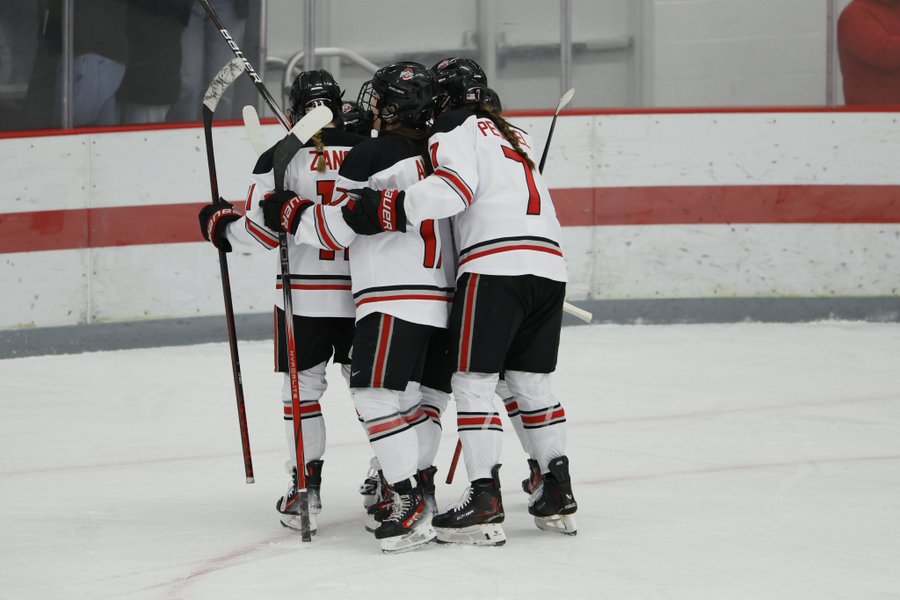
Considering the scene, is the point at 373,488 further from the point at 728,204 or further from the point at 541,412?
the point at 728,204

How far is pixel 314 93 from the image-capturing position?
3008 mm

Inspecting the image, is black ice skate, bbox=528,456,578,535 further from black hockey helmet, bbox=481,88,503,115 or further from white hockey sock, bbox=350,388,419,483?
black hockey helmet, bbox=481,88,503,115

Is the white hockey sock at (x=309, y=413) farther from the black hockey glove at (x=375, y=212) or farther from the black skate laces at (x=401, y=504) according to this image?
the black hockey glove at (x=375, y=212)

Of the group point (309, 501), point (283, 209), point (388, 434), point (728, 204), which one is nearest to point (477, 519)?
point (388, 434)

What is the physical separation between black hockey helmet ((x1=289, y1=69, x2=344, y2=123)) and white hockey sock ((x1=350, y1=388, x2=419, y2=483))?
0.67 m

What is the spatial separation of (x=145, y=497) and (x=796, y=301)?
3.78m

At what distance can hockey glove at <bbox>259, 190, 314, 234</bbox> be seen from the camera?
2857mm

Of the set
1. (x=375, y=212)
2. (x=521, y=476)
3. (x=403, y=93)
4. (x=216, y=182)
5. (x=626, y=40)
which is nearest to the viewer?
(x=375, y=212)

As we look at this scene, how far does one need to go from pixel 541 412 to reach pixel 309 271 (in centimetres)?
60

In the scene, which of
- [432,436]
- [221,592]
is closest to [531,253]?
[432,436]

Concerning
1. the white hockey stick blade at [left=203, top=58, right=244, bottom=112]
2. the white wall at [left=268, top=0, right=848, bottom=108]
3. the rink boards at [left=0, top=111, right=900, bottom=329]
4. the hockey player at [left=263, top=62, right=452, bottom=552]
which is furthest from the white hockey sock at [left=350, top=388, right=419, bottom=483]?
the white wall at [left=268, top=0, right=848, bottom=108]

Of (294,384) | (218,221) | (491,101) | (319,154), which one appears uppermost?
(491,101)

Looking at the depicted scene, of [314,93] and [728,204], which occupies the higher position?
[314,93]

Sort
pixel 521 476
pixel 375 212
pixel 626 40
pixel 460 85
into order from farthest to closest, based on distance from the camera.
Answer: pixel 626 40, pixel 521 476, pixel 460 85, pixel 375 212
